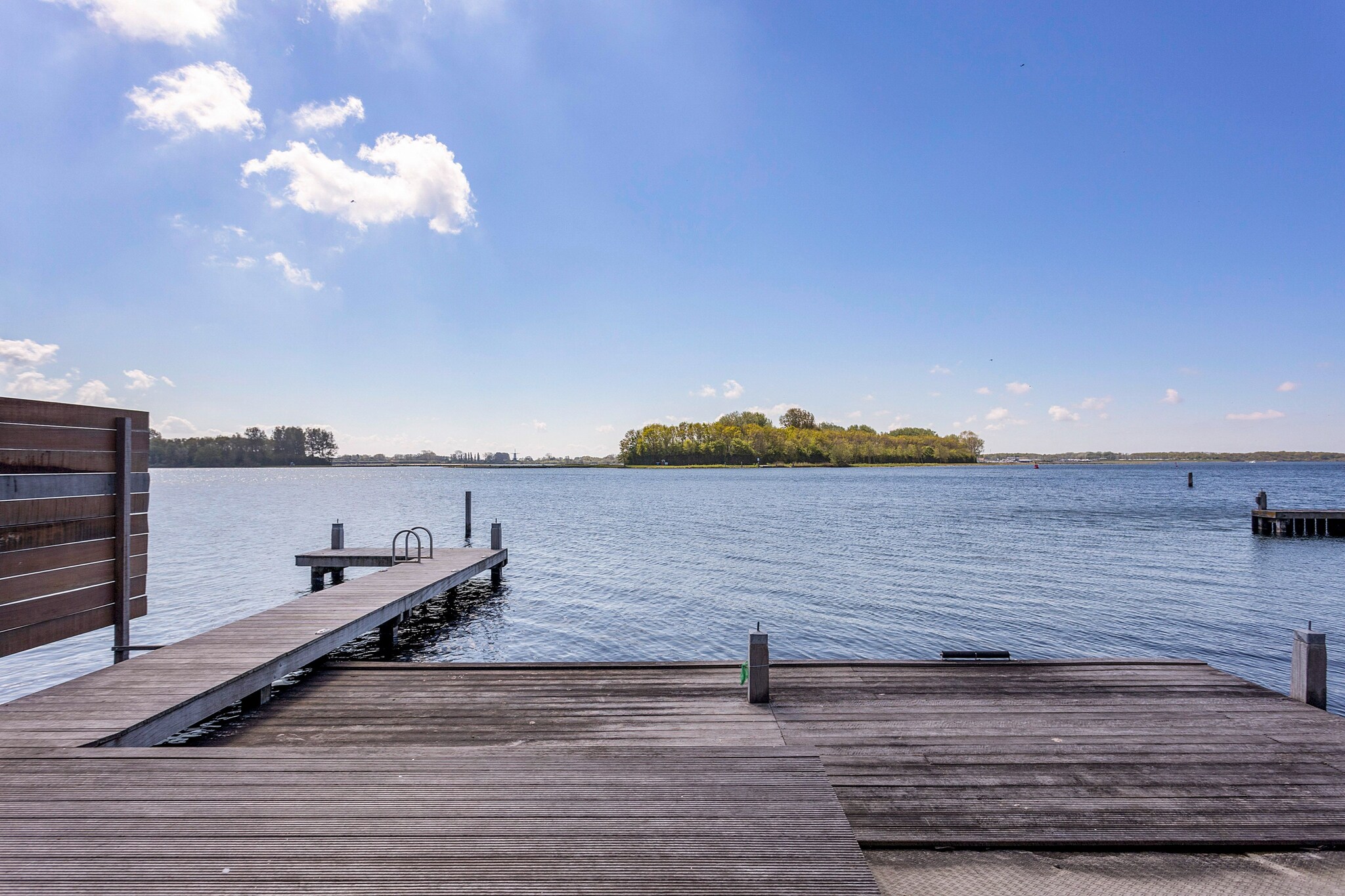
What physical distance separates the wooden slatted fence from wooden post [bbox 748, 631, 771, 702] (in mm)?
6882

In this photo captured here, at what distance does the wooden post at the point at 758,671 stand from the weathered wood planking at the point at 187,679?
18.2 ft

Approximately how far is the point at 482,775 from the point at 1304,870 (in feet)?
18.9

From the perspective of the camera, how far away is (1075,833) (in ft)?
15.2

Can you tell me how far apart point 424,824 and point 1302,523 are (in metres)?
47.3

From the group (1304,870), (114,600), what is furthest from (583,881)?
(114,600)

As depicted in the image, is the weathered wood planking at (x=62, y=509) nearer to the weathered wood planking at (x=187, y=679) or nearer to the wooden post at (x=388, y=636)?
the weathered wood planking at (x=187, y=679)

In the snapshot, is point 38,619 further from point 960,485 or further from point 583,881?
point 960,485

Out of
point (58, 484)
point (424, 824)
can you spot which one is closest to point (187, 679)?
A: point (58, 484)

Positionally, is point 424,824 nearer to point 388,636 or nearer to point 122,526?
point 122,526

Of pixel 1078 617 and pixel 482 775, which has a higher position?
pixel 482 775

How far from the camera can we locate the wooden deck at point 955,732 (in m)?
4.79

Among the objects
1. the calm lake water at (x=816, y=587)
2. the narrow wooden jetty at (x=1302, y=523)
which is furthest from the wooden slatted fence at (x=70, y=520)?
the narrow wooden jetty at (x=1302, y=523)

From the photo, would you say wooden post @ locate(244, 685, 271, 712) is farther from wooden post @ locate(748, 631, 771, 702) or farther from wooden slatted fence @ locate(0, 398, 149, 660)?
wooden post @ locate(748, 631, 771, 702)

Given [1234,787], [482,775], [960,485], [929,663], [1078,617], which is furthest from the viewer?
[960,485]
